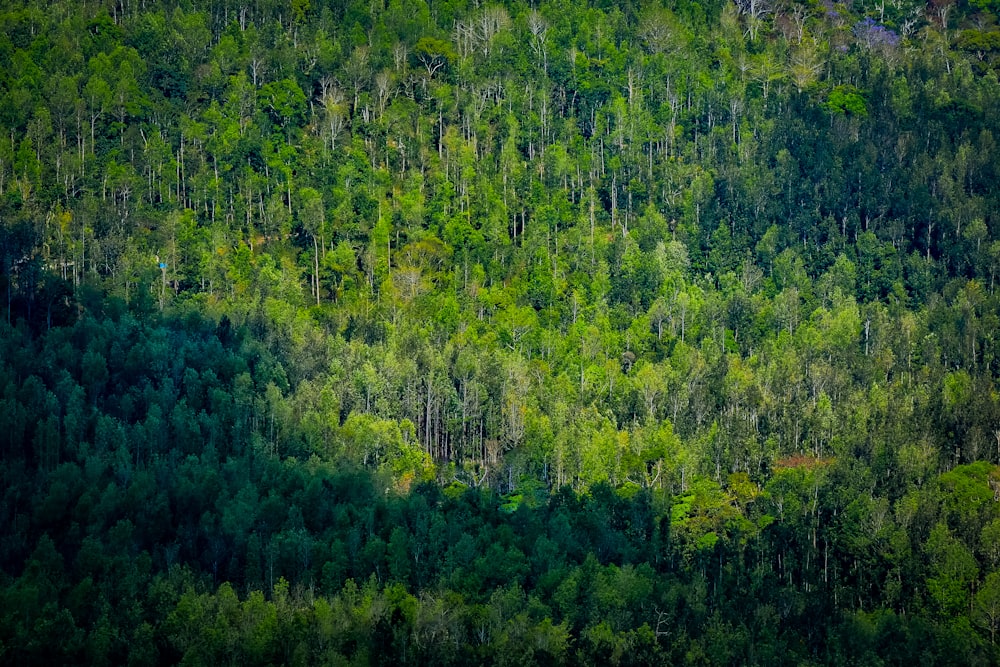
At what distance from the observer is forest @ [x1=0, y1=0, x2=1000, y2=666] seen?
93875mm

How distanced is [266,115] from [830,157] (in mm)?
54973

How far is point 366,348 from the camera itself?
125562 millimetres

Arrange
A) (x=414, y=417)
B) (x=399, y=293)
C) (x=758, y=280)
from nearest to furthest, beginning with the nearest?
(x=414, y=417) → (x=399, y=293) → (x=758, y=280)

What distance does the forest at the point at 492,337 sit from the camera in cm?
9388

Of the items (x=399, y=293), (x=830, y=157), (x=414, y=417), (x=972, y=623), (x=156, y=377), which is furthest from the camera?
(x=830, y=157)

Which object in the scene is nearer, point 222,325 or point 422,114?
point 222,325

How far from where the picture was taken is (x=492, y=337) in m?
132

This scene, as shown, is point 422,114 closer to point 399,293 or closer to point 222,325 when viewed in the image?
point 399,293

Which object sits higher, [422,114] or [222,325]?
[422,114]

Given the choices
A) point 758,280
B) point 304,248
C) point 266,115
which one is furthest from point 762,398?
point 266,115

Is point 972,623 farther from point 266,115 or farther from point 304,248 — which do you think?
point 266,115

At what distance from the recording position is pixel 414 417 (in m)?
124

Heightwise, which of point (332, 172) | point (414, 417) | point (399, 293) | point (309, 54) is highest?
point (309, 54)

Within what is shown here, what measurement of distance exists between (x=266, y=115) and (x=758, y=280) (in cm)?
4920
